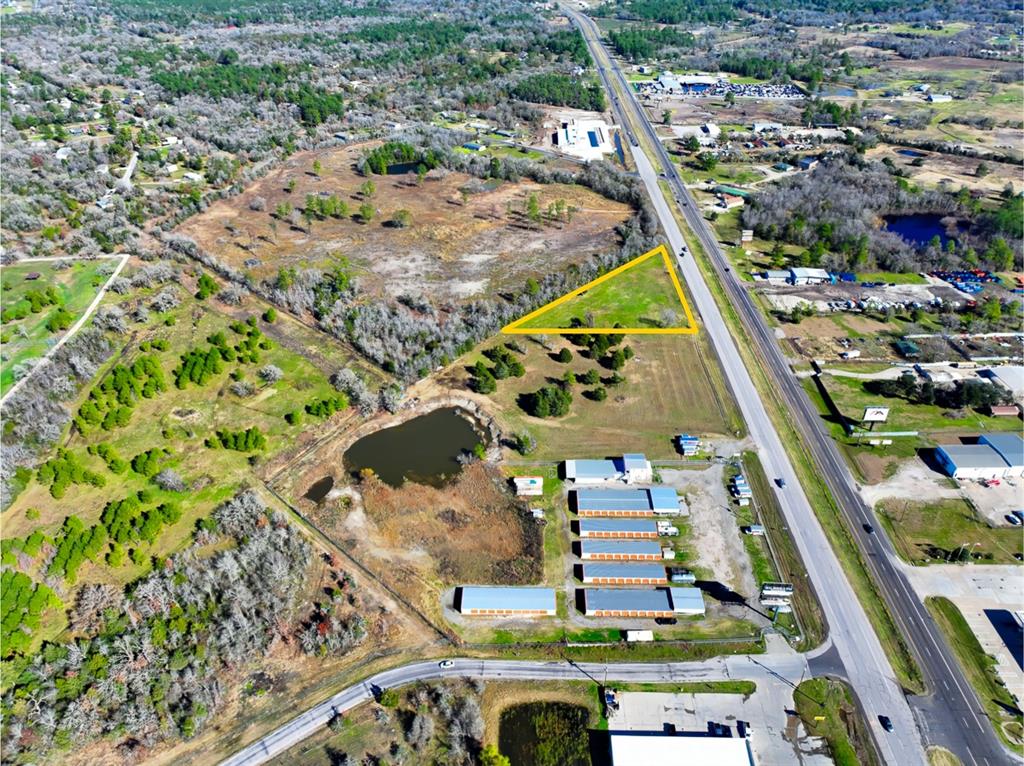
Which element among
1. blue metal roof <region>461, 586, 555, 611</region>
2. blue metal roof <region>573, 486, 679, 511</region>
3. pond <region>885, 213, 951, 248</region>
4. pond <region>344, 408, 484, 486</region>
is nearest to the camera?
blue metal roof <region>461, 586, 555, 611</region>

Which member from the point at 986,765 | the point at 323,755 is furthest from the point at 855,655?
the point at 323,755

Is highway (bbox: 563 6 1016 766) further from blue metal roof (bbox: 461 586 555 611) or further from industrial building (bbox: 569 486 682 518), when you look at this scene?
blue metal roof (bbox: 461 586 555 611)

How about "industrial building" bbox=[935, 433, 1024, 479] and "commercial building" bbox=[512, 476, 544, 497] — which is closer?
"commercial building" bbox=[512, 476, 544, 497]

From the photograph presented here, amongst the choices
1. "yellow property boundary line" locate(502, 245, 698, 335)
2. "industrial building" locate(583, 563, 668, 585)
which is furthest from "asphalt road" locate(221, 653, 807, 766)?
"yellow property boundary line" locate(502, 245, 698, 335)

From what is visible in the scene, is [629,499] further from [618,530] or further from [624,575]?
[624,575]

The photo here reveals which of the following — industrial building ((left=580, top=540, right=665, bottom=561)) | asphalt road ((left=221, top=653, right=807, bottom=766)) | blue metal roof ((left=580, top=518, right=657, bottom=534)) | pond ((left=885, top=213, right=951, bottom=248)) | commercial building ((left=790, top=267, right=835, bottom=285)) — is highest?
pond ((left=885, top=213, right=951, bottom=248))

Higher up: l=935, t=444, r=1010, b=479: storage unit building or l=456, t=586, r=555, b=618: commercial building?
l=935, t=444, r=1010, b=479: storage unit building

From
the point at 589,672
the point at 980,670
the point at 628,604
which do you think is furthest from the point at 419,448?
the point at 980,670

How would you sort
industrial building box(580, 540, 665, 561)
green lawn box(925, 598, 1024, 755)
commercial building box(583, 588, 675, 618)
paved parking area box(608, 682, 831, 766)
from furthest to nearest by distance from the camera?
industrial building box(580, 540, 665, 561), commercial building box(583, 588, 675, 618), green lawn box(925, 598, 1024, 755), paved parking area box(608, 682, 831, 766)
